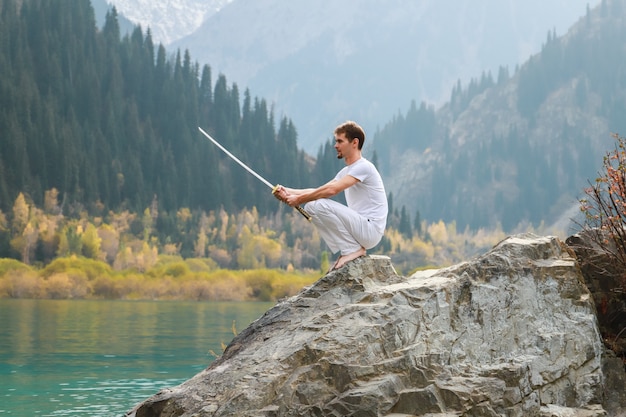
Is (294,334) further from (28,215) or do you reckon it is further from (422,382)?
(28,215)

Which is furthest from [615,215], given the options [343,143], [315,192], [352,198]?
[315,192]

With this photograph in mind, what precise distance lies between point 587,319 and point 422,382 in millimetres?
2229

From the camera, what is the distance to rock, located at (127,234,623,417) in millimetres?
9805

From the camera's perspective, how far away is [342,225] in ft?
36.8

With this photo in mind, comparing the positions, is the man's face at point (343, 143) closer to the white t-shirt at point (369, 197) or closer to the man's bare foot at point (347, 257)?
the white t-shirt at point (369, 197)

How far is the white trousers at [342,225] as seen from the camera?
11.2 meters

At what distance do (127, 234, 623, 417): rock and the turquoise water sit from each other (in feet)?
16.8

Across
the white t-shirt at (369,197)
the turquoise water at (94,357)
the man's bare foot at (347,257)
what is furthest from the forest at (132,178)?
the man's bare foot at (347,257)

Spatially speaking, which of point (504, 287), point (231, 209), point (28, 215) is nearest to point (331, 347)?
point (504, 287)

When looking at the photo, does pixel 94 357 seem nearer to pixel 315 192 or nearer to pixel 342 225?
pixel 342 225

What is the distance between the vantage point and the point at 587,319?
1097cm

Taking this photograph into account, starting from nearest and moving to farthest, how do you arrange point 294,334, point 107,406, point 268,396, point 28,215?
point 268,396 < point 294,334 < point 107,406 < point 28,215

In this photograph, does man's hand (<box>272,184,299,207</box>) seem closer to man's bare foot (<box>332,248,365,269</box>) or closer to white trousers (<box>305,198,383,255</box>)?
white trousers (<box>305,198,383,255</box>)

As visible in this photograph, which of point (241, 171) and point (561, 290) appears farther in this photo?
point (241, 171)
